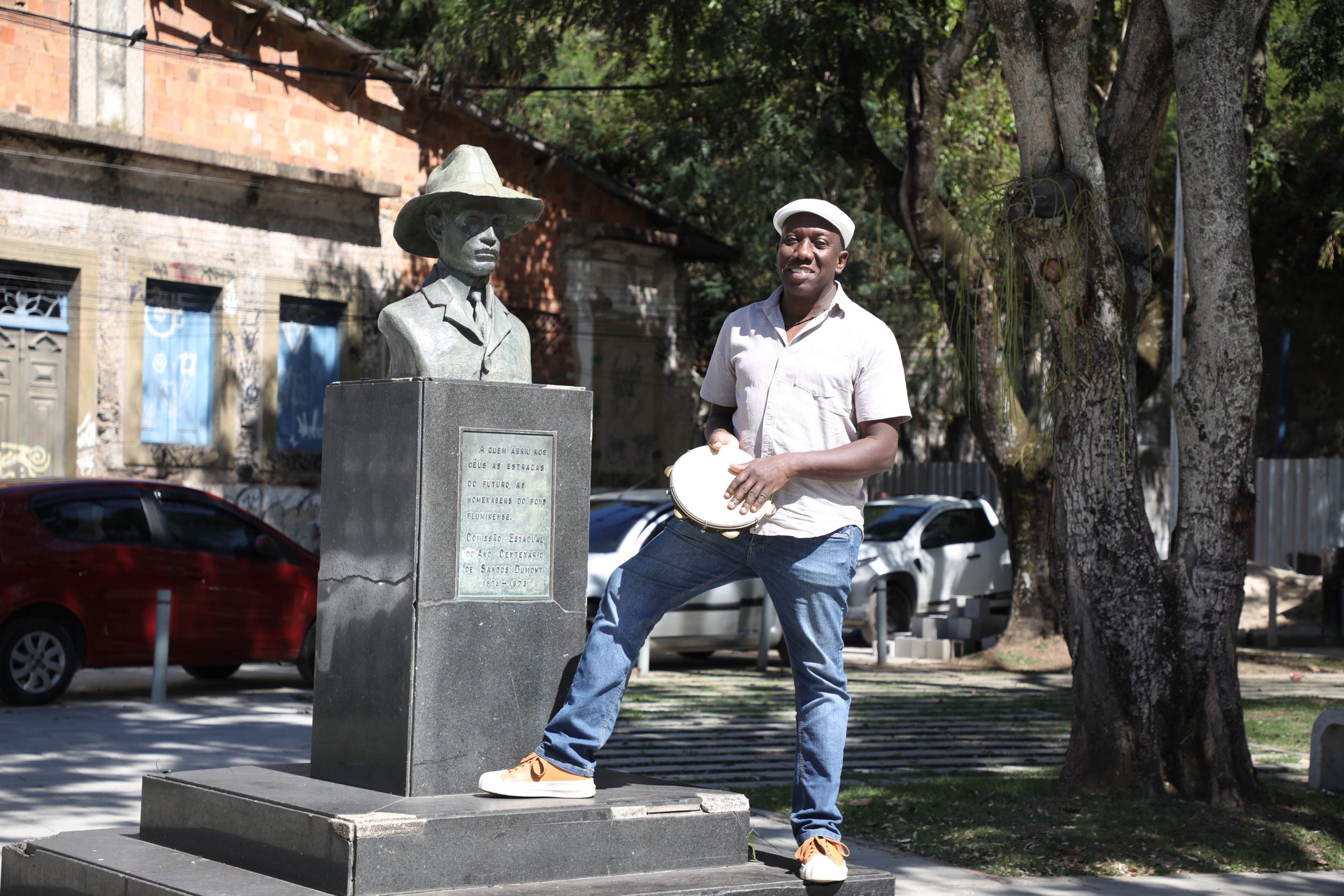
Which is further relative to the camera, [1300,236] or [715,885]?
[1300,236]

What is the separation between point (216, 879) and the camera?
522cm

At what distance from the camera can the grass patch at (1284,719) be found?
1083 centimetres

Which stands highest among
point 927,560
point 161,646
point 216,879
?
point 927,560

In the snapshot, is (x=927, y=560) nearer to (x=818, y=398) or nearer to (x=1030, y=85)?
(x=1030, y=85)

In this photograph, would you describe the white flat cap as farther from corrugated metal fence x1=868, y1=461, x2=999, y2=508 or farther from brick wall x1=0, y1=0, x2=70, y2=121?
corrugated metal fence x1=868, y1=461, x2=999, y2=508

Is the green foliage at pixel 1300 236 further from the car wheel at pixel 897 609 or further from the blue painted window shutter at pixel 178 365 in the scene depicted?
the blue painted window shutter at pixel 178 365

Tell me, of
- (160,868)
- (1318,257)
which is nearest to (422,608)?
(160,868)

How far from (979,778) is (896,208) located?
851 cm

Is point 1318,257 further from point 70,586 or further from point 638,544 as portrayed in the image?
point 70,586

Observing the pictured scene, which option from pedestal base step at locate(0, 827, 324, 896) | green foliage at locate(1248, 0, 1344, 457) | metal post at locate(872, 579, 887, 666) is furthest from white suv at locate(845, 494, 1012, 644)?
pedestal base step at locate(0, 827, 324, 896)

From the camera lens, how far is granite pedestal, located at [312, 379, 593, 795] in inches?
217

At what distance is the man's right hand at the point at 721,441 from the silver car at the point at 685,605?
9114mm

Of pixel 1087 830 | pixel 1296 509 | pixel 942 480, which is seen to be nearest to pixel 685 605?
pixel 1087 830

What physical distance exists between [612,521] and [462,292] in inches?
376
